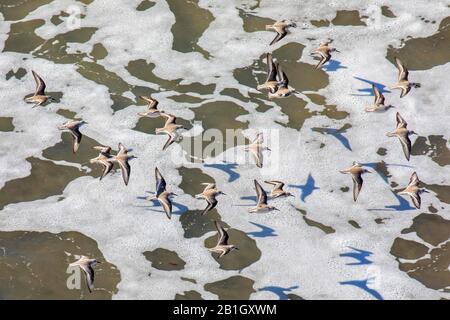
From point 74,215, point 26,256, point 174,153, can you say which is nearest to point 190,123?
point 174,153

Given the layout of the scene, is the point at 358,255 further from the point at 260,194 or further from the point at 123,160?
the point at 123,160

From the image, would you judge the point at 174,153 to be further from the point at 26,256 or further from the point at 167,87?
the point at 26,256

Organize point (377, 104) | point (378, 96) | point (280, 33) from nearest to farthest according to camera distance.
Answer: point (377, 104) < point (378, 96) < point (280, 33)

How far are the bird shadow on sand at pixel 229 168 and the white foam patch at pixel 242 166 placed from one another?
0.61ft

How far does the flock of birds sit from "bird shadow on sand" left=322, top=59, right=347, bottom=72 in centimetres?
29

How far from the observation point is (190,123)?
25672mm

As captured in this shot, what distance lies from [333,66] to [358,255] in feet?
27.2

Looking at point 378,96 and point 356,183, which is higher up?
point 378,96

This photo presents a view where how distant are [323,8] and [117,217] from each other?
12379 millimetres

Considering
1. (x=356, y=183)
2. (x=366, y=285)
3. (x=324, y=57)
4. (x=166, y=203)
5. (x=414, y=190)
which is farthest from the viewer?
(x=324, y=57)

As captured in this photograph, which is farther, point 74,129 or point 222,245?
point 74,129

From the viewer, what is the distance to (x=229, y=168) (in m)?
24.4

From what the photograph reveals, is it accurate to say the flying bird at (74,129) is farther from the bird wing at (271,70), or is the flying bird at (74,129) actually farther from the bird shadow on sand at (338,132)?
the bird shadow on sand at (338,132)

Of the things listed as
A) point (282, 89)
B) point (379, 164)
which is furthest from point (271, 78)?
point (379, 164)
